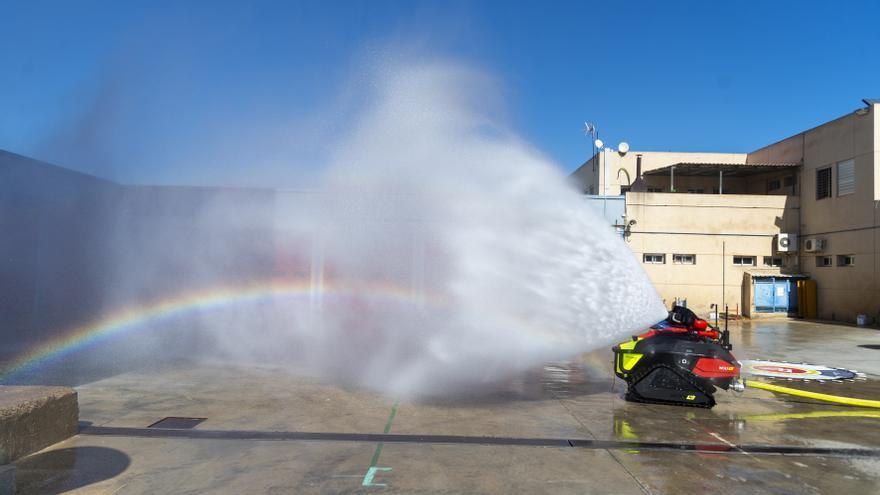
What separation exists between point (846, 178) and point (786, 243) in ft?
13.4

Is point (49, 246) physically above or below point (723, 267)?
above

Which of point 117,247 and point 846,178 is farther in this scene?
point 846,178

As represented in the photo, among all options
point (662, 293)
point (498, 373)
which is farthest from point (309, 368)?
point (662, 293)

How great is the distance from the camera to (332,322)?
45.9 feet

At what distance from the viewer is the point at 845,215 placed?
85.9 ft

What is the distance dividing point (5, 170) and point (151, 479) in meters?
11.7

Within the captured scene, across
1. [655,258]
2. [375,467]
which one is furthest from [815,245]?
[375,467]

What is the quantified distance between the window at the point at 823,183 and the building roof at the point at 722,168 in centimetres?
158

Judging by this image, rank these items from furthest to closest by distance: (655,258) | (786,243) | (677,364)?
1. (655,258)
2. (786,243)
3. (677,364)

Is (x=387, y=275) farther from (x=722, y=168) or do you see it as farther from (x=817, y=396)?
(x=722, y=168)

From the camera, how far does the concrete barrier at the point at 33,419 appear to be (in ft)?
18.6

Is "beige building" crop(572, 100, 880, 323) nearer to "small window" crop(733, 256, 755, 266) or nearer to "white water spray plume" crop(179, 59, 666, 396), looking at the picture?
"small window" crop(733, 256, 755, 266)

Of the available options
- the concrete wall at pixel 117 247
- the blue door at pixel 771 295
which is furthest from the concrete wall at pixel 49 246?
the blue door at pixel 771 295

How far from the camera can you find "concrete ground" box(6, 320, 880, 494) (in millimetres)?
5461
